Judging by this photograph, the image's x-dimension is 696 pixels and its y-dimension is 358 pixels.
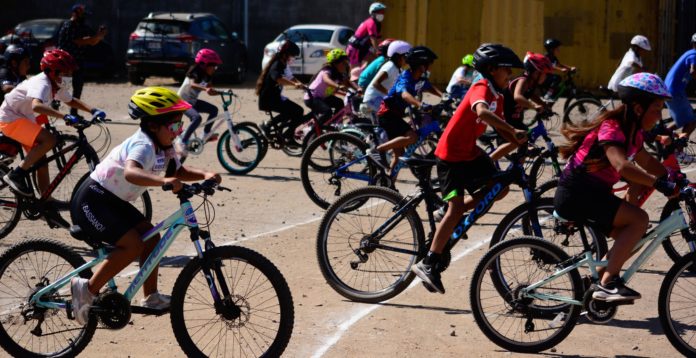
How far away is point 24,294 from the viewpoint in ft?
21.2

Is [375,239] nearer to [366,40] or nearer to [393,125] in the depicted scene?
[393,125]

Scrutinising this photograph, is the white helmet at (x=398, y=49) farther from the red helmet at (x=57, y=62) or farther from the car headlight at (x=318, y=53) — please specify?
the car headlight at (x=318, y=53)

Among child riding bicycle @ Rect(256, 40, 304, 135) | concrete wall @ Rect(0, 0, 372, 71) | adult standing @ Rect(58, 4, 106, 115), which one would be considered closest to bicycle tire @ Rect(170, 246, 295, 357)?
child riding bicycle @ Rect(256, 40, 304, 135)

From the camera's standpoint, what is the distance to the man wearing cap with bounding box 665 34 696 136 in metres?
13.0

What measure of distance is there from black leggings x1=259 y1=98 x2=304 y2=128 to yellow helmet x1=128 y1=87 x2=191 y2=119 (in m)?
7.93

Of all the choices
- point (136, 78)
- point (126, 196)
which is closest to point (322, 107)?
point (126, 196)

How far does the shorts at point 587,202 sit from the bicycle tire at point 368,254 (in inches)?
50.7

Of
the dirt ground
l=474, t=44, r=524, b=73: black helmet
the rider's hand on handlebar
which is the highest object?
l=474, t=44, r=524, b=73: black helmet

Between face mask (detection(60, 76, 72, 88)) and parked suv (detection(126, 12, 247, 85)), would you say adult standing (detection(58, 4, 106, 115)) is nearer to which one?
face mask (detection(60, 76, 72, 88))

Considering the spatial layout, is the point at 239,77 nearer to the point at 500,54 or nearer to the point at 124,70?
the point at 124,70

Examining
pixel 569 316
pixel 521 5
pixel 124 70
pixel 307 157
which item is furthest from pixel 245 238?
pixel 124 70

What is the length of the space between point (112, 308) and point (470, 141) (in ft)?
9.15

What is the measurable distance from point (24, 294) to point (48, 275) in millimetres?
180

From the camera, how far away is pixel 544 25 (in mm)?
25391
